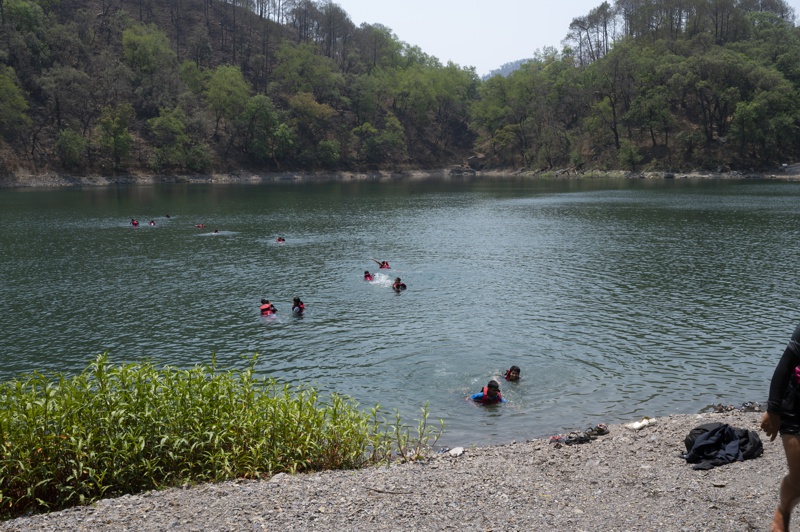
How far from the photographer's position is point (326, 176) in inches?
5591

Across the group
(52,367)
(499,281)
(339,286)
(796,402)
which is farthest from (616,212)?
(796,402)

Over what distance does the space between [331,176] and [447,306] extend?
388 feet

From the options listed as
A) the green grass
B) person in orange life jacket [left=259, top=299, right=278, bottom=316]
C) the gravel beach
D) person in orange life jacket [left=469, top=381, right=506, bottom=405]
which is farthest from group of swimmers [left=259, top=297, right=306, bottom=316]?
the gravel beach

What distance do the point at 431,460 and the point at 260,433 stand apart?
3.64 m

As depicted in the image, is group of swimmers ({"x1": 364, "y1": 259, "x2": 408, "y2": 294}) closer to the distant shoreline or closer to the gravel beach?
the gravel beach

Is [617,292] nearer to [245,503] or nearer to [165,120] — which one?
[245,503]

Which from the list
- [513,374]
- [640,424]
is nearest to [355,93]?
[513,374]

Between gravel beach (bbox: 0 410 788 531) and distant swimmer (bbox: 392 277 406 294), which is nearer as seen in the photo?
gravel beach (bbox: 0 410 788 531)

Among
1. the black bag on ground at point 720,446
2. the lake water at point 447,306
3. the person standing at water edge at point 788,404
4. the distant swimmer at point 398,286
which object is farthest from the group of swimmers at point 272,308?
the person standing at water edge at point 788,404

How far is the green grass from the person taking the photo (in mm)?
9875

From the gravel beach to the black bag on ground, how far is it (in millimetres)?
198

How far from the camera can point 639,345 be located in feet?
72.2

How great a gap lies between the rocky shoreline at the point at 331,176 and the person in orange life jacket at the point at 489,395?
106 m

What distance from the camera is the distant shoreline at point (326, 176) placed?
104812 mm
